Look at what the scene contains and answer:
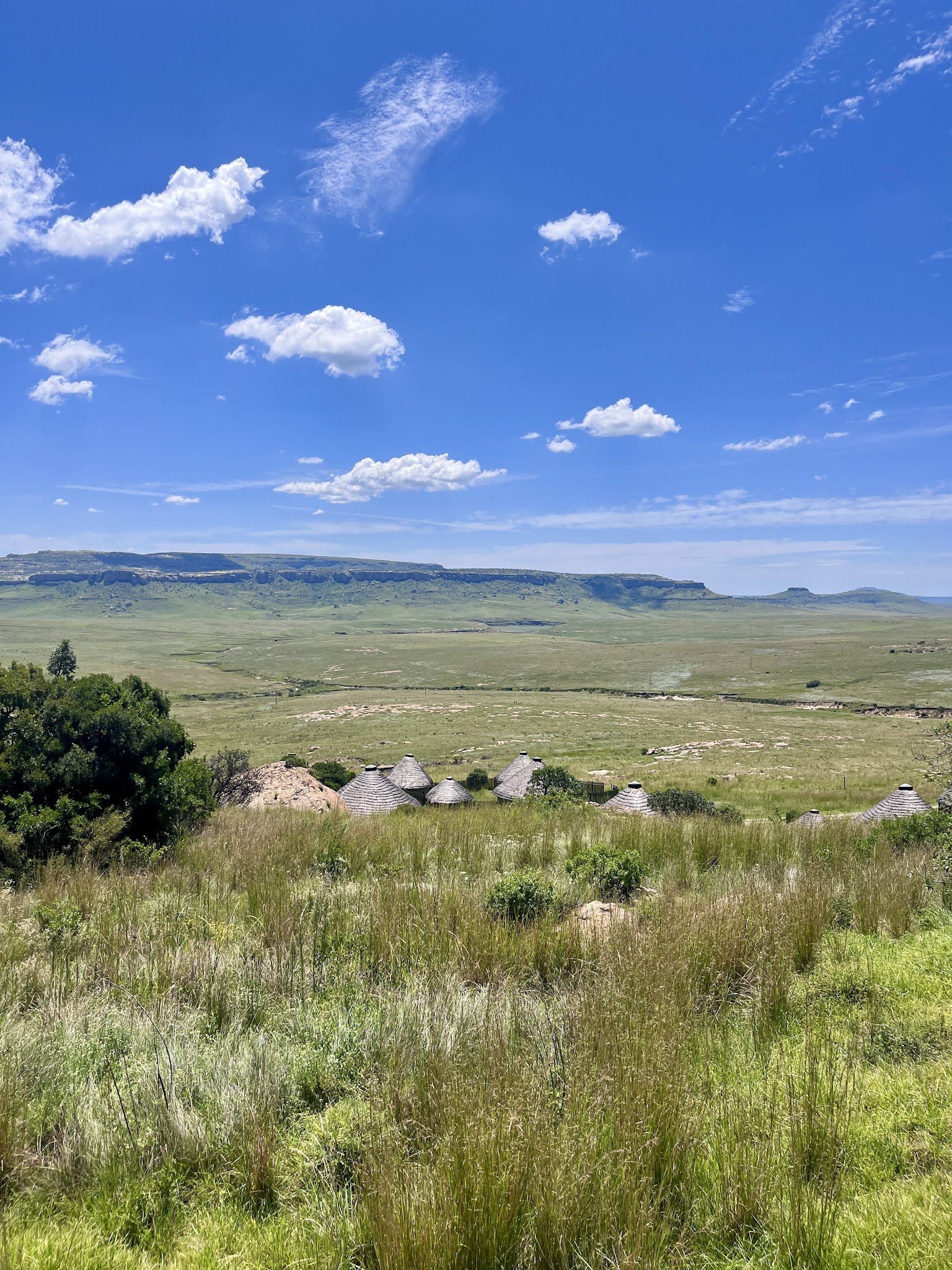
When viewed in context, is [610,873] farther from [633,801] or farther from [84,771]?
[633,801]

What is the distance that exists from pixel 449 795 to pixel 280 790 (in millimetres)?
8584

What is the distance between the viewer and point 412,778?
31375 mm

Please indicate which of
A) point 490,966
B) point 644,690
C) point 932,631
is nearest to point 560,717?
point 644,690

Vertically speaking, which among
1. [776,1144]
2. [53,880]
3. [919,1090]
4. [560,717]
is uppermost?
[776,1144]

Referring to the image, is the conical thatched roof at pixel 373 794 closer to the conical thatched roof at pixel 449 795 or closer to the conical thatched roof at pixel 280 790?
the conical thatched roof at pixel 280 790

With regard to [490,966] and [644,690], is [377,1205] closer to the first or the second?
[490,966]

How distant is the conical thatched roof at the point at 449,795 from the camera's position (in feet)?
90.5

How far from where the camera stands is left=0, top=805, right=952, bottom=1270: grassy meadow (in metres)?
2.12

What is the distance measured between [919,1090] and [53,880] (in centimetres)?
683

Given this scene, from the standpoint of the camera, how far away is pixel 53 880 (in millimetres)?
6051

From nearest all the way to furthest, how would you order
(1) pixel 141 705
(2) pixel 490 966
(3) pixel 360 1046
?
1. (3) pixel 360 1046
2. (2) pixel 490 966
3. (1) pixel 141 705

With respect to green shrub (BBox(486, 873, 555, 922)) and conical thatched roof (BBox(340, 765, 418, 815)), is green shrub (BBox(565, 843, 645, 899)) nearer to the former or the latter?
green shrub (BBox(486, 873, 555, 922))

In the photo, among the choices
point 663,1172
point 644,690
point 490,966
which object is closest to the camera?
point 663,1172

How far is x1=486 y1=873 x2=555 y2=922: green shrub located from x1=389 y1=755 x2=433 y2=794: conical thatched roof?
25718mm
